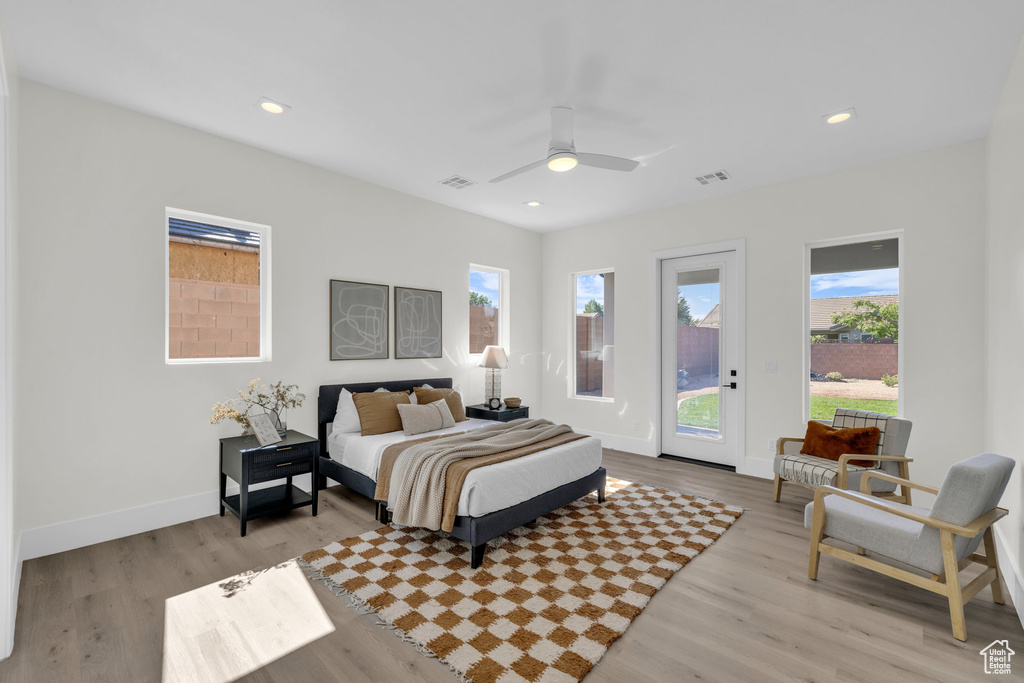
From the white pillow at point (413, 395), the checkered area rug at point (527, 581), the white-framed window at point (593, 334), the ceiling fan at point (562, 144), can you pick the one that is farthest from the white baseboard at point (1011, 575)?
the white pillow at point (413, 395)

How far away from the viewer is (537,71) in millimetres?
2738

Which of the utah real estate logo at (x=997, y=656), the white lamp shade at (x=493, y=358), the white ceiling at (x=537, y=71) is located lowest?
the utah real estate logo at (x=997, y=656)

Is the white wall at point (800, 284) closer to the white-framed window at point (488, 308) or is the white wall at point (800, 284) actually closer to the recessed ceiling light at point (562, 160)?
the white-framed window at point (488, 308)

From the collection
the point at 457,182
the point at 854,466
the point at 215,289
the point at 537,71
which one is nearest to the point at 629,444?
the point at 854,466

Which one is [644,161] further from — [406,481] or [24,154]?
[24,154]

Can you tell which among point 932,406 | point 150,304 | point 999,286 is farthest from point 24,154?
point 932,406

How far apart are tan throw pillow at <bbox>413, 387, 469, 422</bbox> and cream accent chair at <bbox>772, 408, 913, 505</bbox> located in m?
2.89

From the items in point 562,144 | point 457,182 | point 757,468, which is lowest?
point 757,468

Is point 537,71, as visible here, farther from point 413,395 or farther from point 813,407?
point 813,407

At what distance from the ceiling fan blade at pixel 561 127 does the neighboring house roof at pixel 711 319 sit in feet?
9.87

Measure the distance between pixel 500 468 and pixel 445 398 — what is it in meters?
1.75

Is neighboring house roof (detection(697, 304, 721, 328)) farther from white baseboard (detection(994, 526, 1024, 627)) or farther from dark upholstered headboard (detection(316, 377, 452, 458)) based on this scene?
dark upholstered headboard (detection(316, 377, 452, 458))

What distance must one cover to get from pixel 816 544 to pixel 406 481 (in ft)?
8.25

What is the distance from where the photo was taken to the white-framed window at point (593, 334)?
6086 mm
